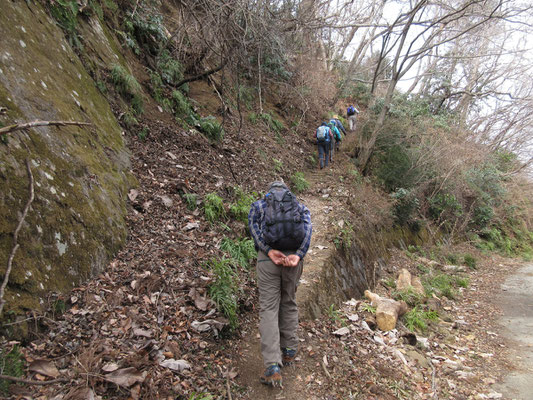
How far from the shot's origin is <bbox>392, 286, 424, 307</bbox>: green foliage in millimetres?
7100

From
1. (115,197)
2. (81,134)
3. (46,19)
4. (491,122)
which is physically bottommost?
(115,197)

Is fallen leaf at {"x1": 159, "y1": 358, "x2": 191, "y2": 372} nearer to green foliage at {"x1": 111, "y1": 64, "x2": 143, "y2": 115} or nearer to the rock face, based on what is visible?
the rock face

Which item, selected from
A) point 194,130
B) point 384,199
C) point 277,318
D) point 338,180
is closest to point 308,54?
point 338,180

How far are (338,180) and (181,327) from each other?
892 centimetres

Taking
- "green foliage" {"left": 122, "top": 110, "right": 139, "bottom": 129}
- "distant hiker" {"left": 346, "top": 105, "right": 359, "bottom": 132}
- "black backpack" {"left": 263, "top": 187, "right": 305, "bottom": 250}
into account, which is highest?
"distant hiker" {"left": 346, "top": 105, "right": 359, "bottom": 132}

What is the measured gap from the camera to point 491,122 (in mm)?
18172

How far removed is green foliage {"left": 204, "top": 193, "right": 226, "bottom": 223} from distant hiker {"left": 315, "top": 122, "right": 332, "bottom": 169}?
6.85 meters

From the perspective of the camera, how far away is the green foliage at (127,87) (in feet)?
19.5

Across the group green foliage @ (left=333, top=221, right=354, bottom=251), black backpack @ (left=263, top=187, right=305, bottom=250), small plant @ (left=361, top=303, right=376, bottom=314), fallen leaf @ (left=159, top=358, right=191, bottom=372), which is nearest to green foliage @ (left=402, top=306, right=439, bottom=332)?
small plant @ (left=361, top=303, right=376, bottom=314)

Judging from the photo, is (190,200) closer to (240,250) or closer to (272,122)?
(240,250)

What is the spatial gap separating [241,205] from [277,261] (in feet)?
10.0

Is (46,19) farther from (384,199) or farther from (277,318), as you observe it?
(384,199)

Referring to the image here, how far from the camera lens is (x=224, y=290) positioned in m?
3.99

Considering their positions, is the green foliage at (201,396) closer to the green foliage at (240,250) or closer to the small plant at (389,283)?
the green foliage at (240,250)
